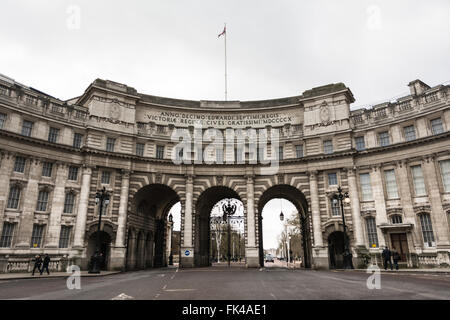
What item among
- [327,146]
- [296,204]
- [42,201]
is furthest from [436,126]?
A: [42,201]

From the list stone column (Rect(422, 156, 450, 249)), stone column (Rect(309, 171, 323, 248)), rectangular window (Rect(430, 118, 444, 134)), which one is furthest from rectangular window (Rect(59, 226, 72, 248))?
rectangular window (Rect(430, 118, 444, 134))

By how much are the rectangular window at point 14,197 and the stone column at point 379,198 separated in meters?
34.2

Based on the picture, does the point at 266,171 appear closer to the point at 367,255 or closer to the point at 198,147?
the point at 198,147

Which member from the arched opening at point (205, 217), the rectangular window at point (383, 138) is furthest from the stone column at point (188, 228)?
the rectangular window at point (383, 138)

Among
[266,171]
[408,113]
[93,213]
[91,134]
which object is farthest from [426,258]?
[91,134]

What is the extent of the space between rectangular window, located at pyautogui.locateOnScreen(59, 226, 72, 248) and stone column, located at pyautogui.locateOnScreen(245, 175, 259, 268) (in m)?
18.2

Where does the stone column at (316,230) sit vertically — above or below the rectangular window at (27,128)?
below

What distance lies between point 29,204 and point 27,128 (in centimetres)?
734

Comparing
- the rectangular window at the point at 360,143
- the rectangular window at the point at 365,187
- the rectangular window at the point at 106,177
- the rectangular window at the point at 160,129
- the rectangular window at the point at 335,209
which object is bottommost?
the rectangular window at the point at 335,209

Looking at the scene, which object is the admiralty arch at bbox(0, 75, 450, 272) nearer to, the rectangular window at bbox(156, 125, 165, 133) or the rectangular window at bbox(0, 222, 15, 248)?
the rectangular window at bbox(0, 222, 15, 248)

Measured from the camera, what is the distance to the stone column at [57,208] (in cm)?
2981

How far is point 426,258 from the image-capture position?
2828cm

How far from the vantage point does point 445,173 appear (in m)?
29.4

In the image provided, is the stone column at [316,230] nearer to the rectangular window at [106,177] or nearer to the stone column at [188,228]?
the stone column at [188,228]
